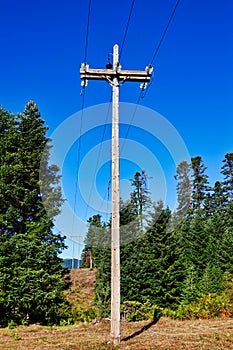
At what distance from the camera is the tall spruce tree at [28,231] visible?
49.9 ft

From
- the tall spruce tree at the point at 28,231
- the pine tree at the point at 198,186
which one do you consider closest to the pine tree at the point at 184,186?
the pine tree at the point at 198,186

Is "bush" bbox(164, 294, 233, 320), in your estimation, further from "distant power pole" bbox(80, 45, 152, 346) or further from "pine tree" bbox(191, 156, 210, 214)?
"pine tree" bbox(191, 156, 210, 214)

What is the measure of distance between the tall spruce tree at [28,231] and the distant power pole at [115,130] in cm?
847

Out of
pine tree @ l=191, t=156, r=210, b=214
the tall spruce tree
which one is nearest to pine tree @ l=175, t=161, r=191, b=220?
pine tree @ l=191, t=156, r=210, b=214

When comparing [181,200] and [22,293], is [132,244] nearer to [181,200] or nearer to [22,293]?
[22,293]

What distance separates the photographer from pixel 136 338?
335 inches

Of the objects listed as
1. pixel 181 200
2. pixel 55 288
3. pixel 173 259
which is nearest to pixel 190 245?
pixel 173 259

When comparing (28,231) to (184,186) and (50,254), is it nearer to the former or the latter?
(50,254)

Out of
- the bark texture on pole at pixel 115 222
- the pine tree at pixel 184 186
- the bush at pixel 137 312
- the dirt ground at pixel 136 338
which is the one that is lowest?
the dirt ground at pixel 136 338

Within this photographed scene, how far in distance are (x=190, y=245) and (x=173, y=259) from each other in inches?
331

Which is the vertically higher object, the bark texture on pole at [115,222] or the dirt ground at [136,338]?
the bark texture on pole at [115,222]

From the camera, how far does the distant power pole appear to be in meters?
8.02

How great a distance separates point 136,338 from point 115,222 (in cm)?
309

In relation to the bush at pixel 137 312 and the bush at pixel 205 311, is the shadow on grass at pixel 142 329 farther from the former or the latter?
the bush at pixel 205 311
